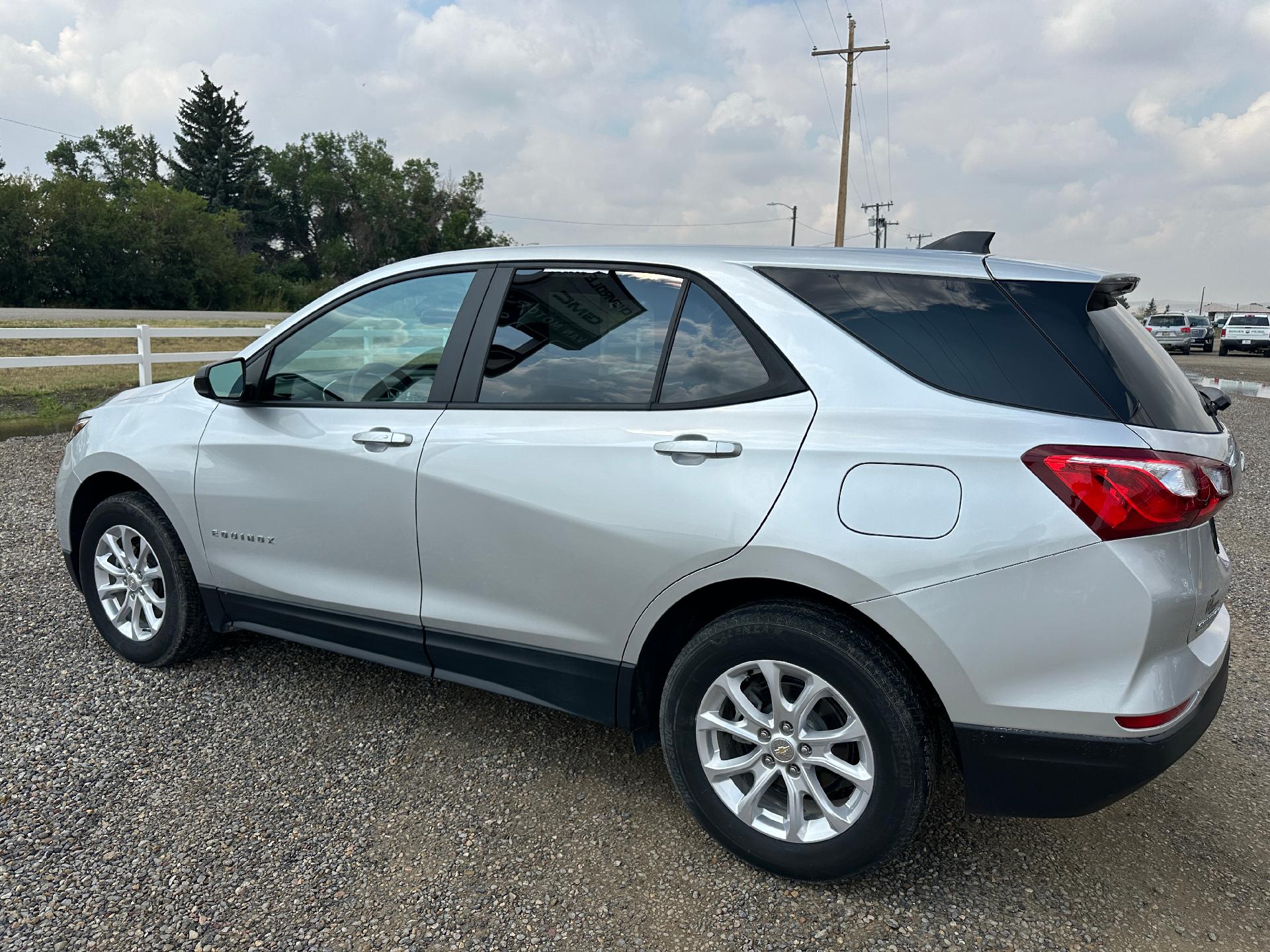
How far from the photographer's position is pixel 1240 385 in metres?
20.0

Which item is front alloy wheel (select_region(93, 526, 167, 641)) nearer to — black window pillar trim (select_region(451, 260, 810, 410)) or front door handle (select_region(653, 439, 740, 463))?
black window pillar trim (select_region(451, 260, 810, 410))

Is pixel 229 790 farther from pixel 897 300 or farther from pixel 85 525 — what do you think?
pixel 897 300

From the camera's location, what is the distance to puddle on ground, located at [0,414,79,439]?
10.0 meters

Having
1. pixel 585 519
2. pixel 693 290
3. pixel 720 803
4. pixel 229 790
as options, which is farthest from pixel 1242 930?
pixel 229 790

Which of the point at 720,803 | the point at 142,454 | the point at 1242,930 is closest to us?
the point at 1242,930

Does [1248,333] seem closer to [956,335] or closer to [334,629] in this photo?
[956,335]

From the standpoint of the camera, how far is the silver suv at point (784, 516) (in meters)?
2.03

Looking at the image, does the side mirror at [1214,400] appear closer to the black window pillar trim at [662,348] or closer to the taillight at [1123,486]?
the taillight at [1123,486]

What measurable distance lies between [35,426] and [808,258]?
1107 centimetres

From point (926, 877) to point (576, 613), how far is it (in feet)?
4.18

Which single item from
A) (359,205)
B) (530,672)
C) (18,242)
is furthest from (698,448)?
(359,205)

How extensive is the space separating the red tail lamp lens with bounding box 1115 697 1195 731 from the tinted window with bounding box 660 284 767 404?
3.95 feet

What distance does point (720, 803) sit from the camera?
249 centimetres

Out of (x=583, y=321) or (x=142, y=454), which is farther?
(x=142, y=454)
